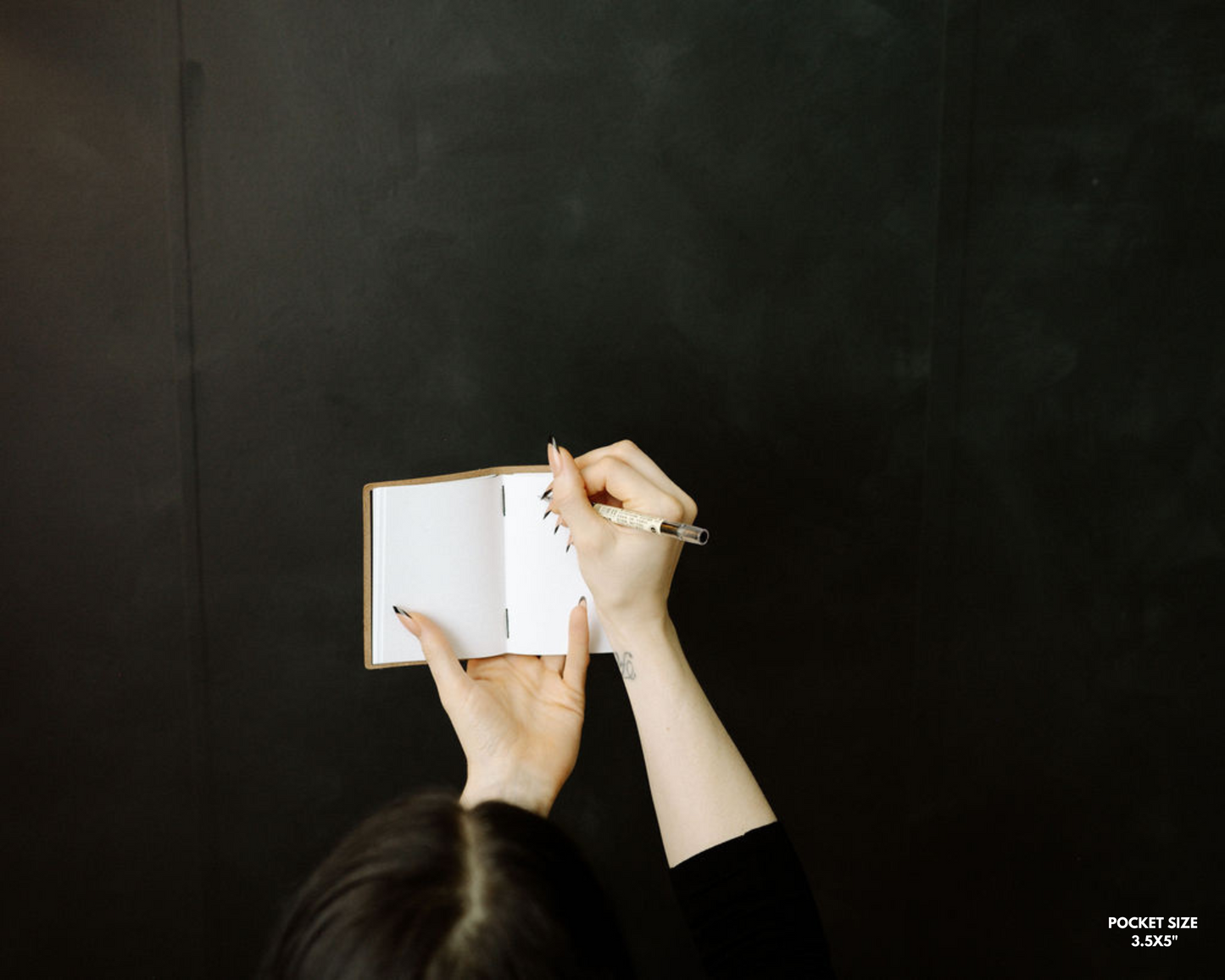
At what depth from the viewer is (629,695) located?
788 millimetres

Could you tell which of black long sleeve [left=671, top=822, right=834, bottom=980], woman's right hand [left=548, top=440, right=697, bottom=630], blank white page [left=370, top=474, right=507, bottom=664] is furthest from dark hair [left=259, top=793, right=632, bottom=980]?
blank white page [left=370, top=474, right=507, bottom=664]

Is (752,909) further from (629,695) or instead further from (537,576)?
(537,576)

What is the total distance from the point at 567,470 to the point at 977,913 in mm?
1175

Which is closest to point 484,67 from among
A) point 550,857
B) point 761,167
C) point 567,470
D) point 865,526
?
point 761,167

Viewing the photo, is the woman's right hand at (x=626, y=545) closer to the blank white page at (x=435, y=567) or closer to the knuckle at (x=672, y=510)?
the knuckle at (x=672, y=510)

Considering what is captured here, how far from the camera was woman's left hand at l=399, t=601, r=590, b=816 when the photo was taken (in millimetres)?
769

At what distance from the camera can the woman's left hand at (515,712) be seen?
2.52ft

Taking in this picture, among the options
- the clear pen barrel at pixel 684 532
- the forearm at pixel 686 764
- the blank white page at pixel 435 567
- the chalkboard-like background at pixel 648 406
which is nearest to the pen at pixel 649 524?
the clear pen barrel at pixel 684 532

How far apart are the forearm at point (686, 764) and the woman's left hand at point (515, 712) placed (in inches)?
5.3

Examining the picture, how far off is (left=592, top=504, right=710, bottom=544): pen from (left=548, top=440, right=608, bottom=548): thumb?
0.06ft

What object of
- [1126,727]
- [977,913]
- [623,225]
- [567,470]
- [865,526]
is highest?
[623,225]

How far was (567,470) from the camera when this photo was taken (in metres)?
0.78

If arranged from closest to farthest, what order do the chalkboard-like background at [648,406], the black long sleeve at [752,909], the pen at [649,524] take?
the black long sleeve at [752,909]
the pen at [649,524]
the chalkboard-like background at [648,406]

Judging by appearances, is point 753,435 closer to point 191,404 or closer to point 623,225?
point 623,225
